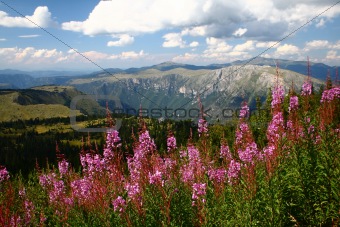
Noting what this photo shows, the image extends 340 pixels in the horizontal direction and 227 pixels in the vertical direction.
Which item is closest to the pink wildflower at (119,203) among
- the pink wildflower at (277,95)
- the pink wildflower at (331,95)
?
the pink wildflower at (277,95)

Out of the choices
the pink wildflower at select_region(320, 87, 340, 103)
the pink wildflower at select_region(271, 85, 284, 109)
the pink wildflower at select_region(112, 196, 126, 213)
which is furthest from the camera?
the pink wildflower at select_region(320, 87, 340, 103)

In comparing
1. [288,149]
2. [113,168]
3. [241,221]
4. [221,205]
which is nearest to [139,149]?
[113,168]

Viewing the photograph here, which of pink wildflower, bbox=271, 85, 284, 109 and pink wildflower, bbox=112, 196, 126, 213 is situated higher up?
pink wildflower, bbox=271, 85, 284, 109

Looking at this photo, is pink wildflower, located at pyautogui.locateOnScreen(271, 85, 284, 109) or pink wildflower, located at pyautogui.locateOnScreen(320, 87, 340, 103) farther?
pink wildflower, located at pyautogui.locateOnScreen(320, 87, 340, 103)

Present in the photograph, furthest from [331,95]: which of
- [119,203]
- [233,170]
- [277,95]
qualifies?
[119,203]

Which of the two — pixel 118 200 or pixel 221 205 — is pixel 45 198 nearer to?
pixel 118 200

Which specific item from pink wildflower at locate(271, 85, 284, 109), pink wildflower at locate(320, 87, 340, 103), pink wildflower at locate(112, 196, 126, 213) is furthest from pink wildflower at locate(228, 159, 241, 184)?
pink wildflower at locate(112, 196, 126, 213)

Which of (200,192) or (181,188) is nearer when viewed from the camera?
(200,192)

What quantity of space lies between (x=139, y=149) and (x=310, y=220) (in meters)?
4.30

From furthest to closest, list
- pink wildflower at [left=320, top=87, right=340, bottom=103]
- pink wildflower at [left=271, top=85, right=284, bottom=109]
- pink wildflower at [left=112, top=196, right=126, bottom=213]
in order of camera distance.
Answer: pink wildflower at [left=320, top=87, right=340, bottom=103] → pink wildflower at [left=112, top=196, right=126, bottom=213] → pink wildflower at [left=271, top=85, right=284, bottom=109]

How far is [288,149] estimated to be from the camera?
21.2 feet

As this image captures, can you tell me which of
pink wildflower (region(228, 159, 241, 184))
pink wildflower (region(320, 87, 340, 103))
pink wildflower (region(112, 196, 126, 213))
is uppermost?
pink wildflower (region(320, 87, 340, 103))

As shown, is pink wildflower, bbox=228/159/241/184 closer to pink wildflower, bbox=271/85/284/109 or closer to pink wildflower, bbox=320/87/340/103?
pink wildflower, bbox=271/85/284/109

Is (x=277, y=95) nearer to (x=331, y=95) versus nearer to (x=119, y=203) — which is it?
(x=331, y=95)
